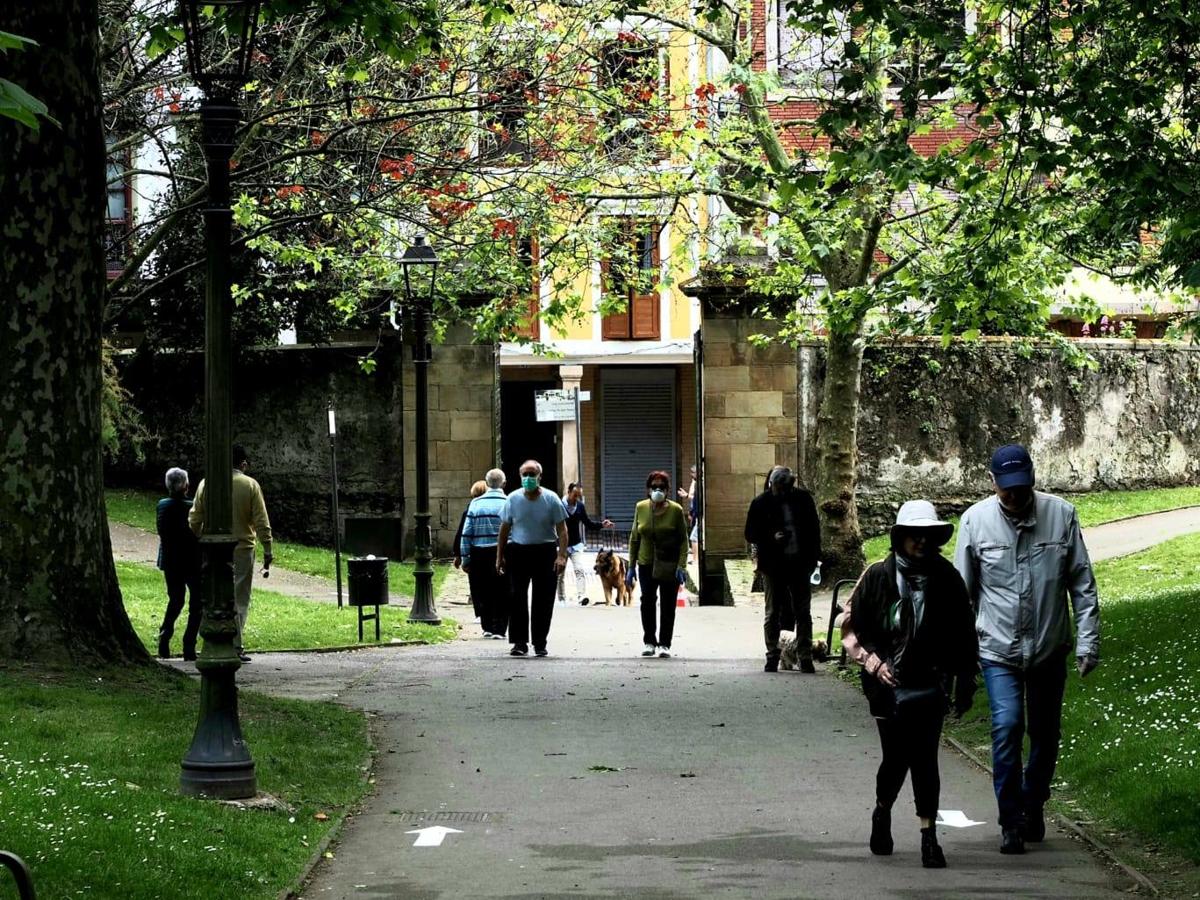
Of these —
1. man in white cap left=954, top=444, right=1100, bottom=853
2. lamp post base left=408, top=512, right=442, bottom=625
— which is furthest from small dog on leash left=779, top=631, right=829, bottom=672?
man in white cap left=954, top=444, right=1100, bottom=853

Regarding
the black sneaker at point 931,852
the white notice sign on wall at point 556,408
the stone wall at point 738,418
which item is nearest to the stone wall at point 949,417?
the stone wall at point 738,418

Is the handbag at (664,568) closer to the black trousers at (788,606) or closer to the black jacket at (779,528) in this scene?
the black trousers at (788,606)

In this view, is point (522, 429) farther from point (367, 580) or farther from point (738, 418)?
point (367, 580)

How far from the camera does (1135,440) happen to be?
31125mm

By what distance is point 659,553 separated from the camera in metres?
17.9

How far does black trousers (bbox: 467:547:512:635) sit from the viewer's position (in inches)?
791

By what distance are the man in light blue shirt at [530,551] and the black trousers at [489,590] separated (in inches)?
64.3

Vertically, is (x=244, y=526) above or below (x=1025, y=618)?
below

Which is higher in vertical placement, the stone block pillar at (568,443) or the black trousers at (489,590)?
the stone block pillar at (568,443)

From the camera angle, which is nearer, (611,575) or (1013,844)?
(1013,844)

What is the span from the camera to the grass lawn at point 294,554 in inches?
1065

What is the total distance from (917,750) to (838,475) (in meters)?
16.5

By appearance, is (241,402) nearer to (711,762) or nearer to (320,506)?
(320,506)

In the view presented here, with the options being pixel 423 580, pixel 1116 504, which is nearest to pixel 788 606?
pixel 423 580
